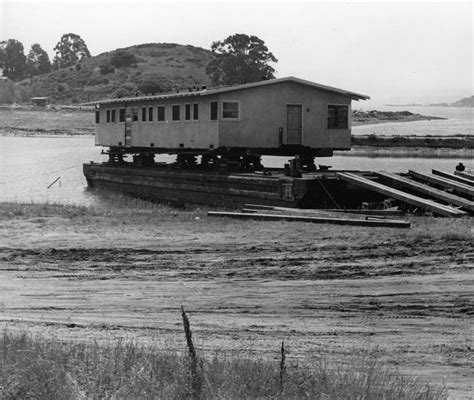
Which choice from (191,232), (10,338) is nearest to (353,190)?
(191,232)

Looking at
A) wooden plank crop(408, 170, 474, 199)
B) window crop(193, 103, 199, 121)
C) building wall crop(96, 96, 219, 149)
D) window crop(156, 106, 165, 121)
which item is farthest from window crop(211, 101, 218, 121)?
wooden plank crop(408, 170, 474, 199)

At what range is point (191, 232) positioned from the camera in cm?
1617

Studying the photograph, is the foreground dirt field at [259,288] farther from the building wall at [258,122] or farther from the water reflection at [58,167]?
the building wall at [258,122]

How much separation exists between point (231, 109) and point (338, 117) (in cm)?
511

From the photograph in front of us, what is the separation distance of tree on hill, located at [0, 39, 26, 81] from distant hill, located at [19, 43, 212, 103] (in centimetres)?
1921

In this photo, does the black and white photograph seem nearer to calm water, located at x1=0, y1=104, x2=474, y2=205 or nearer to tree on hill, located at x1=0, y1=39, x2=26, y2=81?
calm water, located at x1=0, y1=104, x2=474, y2=205

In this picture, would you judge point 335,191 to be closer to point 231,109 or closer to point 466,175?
point 466,175

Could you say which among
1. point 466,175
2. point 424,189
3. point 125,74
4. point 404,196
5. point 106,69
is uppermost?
point 106,69

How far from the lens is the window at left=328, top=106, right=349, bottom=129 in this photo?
32.8 metres

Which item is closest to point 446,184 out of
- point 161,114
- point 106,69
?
point 161,114

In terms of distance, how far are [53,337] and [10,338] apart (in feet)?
3.11

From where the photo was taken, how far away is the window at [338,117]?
32.8 m

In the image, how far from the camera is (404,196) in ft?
68.3

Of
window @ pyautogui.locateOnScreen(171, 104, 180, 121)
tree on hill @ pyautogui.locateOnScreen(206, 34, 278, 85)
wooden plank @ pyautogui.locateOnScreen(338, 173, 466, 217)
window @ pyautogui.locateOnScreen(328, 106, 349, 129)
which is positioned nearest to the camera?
wooden plank @ pyautogui.locateOnScreen(338, 173, 466, 217)
